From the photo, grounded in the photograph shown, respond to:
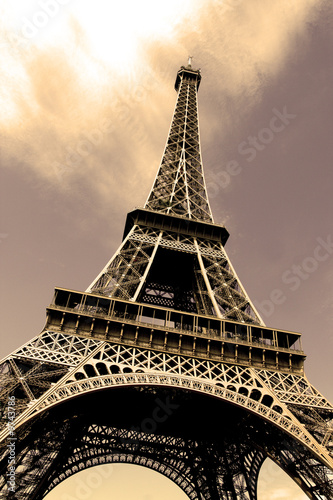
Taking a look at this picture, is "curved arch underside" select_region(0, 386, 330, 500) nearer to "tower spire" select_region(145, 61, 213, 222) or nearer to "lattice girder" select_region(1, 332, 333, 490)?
"lattice girder" select_region(1, 332, 333, 490)

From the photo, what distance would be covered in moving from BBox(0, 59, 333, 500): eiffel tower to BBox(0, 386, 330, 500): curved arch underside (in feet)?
0.30

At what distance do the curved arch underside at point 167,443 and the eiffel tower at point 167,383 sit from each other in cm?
9

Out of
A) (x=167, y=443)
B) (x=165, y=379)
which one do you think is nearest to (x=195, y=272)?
(x=165, y=379)

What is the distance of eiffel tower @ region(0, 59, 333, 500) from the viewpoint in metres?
17.9

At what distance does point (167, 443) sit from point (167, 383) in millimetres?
14787

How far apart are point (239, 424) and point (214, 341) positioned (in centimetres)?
609

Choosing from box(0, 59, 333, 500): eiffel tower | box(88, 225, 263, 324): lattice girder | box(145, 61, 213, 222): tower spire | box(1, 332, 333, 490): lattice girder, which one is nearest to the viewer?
box(1, 332, 333, 490): lattice girder

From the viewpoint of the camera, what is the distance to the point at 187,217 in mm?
33688

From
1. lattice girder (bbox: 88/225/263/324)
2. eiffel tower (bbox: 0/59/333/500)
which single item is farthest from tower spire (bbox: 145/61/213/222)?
lattice girder (bbox: 88/225/263/324)

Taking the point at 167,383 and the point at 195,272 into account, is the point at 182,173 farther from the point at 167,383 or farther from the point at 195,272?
the point at 167,383

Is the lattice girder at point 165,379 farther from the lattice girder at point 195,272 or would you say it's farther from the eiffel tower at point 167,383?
the lattice girder at point 195,272

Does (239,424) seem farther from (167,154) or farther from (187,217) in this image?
(167,154)

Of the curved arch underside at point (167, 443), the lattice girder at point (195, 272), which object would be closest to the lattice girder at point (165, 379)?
the curved arch underside at point (167, 443)

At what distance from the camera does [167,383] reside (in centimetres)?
1853
